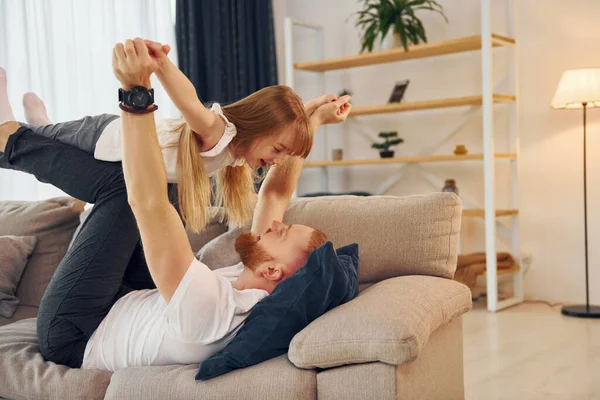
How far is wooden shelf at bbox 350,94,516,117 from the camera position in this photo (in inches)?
179

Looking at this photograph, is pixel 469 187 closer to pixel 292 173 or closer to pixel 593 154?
pixel 593 154

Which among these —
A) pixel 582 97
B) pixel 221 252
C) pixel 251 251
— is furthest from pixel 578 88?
pixel 251 251

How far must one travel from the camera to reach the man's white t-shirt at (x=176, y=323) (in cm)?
169

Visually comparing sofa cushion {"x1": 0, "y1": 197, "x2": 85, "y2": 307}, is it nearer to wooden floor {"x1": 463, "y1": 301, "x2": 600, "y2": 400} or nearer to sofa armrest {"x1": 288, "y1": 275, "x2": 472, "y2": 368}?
sofa armrest {"x1": 288, "y1": 275, "x2": 472, "y2": 368}

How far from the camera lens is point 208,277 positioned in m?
1.71

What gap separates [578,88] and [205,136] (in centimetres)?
300

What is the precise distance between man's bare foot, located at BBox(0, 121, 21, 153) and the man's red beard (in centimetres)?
72

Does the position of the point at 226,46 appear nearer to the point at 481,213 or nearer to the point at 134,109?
the point at 481,213

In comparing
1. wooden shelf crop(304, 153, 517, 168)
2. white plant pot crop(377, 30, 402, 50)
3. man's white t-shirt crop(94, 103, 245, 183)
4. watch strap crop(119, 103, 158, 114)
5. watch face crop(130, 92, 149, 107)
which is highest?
white plant pot crop(377, 30, 402, 50)

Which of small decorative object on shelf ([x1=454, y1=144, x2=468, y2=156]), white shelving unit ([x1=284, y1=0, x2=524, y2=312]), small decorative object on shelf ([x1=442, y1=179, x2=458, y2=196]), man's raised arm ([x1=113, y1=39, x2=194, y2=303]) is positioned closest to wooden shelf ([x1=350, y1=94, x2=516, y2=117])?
white shelving unit ([x1=284, y1=0, x2=524, y2=312])

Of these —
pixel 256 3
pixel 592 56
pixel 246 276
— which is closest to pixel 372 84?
pixel 256 3

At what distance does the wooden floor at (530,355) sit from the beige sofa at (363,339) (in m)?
0.89

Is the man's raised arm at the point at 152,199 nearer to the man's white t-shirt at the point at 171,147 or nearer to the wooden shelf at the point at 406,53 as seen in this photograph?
the man's white t-shirt at the point at 171,147

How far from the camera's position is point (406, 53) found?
482 cm
